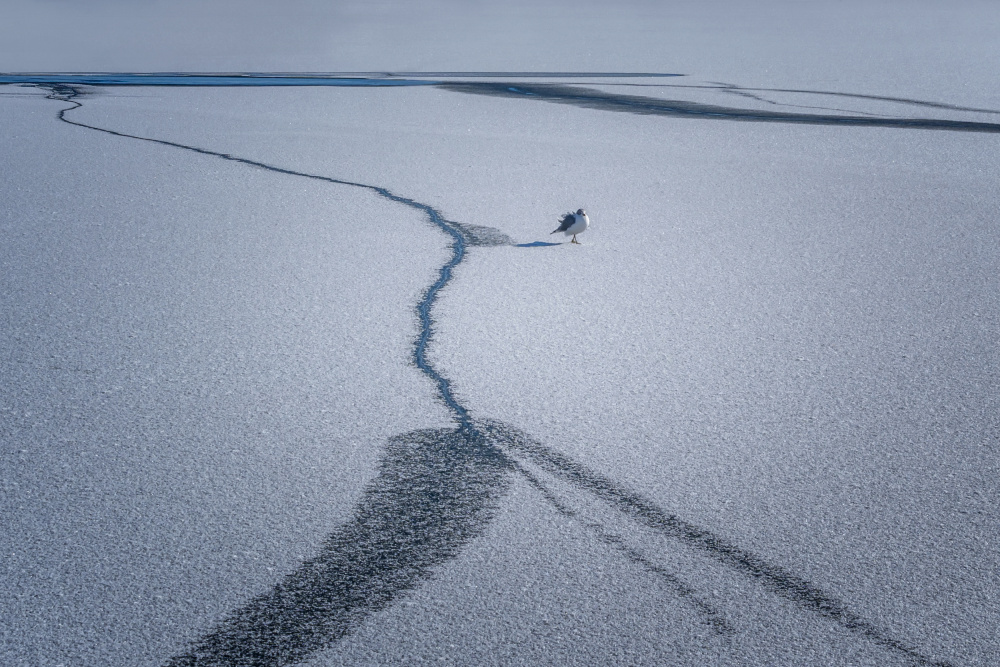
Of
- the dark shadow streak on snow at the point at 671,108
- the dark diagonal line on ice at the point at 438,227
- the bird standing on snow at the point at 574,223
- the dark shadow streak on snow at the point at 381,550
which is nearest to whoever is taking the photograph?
the dark shadow streak on snow at the point at 381,550

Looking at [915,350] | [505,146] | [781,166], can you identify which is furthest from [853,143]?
[915,350]

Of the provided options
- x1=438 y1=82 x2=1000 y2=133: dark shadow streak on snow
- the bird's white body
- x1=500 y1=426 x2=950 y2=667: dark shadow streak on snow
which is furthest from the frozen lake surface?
x1=438 y1=82 x2=1000 y2=133: dark shadow streak on snow

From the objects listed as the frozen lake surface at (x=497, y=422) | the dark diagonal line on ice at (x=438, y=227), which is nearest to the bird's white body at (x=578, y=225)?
the frozen lake surface at (x=497, y=422)

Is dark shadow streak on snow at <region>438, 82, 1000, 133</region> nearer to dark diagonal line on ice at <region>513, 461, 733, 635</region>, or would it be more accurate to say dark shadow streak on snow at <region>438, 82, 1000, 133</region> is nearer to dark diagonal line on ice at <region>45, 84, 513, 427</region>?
dark diagonal line on ice at <region>45, 84, 513, 427</region>

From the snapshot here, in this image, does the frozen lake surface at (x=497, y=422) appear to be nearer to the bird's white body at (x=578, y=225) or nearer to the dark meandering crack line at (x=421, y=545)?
the dark meandering crack line at (x=421, y=545)

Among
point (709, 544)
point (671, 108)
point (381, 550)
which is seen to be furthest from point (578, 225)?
point (671, 108)
